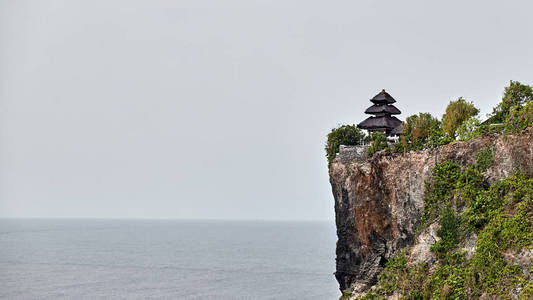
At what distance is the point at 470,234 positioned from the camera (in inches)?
1163

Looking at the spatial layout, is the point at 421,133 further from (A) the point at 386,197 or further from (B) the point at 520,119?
(B) the point at 520,119

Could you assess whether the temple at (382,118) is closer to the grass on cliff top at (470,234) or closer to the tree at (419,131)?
the tree at (419,131)

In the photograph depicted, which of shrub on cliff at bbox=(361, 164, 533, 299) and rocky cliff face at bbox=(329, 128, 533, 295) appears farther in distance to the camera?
rocky cliff face at bbox=(329, 128, 533, 295)

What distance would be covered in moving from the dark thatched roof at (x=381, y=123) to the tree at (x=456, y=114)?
246 inches

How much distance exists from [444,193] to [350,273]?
468 inches

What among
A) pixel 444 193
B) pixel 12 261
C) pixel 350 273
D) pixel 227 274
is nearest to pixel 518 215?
pixel 444 193

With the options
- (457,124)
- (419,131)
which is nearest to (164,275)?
(419,131)

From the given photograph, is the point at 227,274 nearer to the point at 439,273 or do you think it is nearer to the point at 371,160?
the point at 371,160

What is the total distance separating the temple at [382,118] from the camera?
4216 centimetres

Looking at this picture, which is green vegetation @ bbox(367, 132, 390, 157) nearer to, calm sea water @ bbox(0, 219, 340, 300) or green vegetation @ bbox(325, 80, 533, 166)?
green vegetation @ bbox(325, 80, 533, 166)

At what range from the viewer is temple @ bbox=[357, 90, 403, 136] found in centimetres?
4216

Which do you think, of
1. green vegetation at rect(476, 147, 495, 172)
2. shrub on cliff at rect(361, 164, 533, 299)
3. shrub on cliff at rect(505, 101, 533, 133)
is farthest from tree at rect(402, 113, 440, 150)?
shrub on cliff at rect(505, 101, 533, 133)

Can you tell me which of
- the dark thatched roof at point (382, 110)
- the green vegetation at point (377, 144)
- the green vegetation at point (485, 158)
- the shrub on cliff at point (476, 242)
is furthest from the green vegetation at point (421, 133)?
the dark thatched roof at point (382, 110)

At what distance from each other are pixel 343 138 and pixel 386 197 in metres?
8.64
